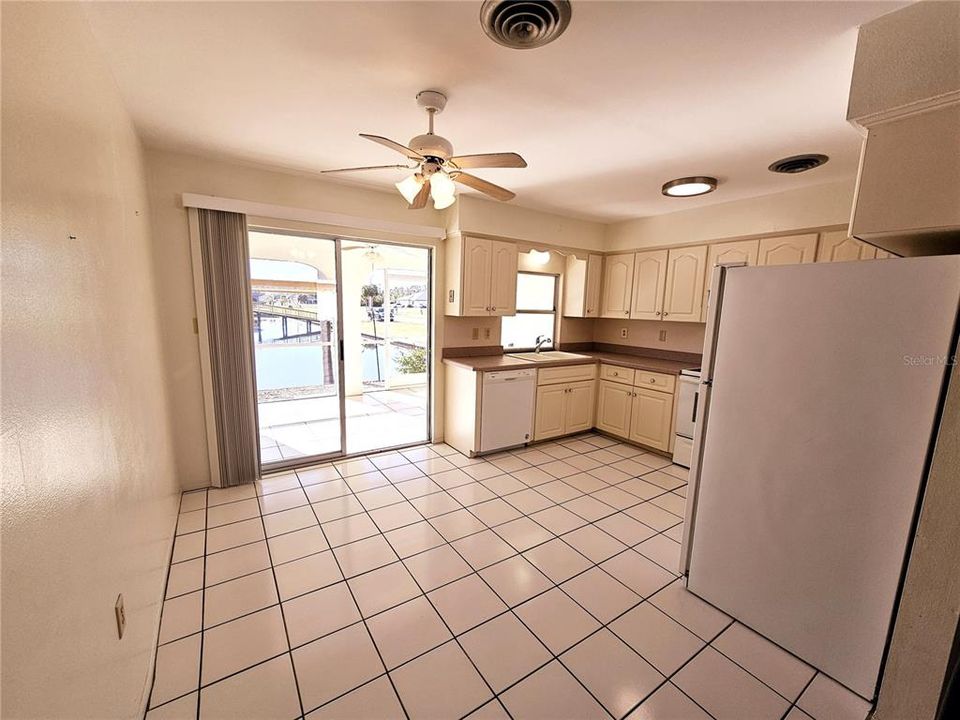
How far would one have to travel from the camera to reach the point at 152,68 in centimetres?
172

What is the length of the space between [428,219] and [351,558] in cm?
293

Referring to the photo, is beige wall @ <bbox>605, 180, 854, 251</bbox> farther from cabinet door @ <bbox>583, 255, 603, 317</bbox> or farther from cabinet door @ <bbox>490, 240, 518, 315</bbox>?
cabinet door @ <bbox>490, 240, 518, 315</bbox>

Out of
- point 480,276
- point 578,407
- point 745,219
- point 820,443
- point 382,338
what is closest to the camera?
point 820,443

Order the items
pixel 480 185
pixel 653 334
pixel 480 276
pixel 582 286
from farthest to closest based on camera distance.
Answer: pixel 582 286 < pixel 653 334 < pixel 480 276 < pixel 480 185

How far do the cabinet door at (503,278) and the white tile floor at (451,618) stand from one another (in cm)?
189

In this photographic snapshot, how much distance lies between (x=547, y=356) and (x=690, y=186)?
2194 millimetres

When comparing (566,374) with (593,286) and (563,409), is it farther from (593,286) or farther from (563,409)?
(593,286)

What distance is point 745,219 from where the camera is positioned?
140 inches

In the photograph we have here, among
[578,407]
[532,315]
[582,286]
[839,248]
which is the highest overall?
[839,248]

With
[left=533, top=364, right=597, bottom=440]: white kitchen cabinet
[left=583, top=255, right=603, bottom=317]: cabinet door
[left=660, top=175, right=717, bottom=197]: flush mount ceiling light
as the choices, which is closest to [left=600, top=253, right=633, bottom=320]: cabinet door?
[left=583, top=255, right=603, bottom=317]: cabinet door

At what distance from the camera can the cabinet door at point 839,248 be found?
9.94ft

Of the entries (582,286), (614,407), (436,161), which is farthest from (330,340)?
(614,407)

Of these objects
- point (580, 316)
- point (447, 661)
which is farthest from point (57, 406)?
point (580, 316)

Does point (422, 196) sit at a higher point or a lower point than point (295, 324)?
higher
